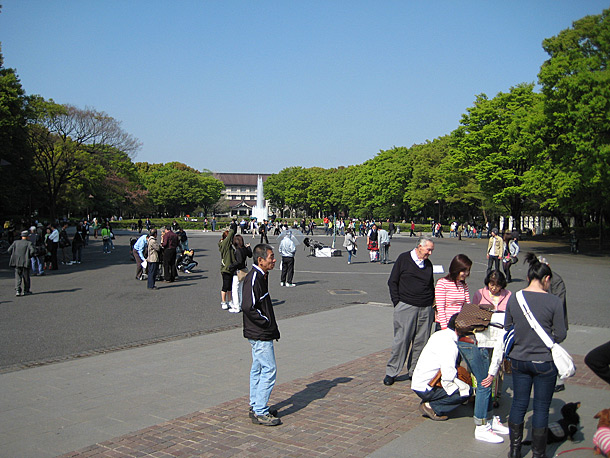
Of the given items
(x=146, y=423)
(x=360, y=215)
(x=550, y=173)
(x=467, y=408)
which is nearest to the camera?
(x=146, y=423)

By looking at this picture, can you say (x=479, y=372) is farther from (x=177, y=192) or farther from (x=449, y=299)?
(x=177, y=192)

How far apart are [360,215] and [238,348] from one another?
92.0m

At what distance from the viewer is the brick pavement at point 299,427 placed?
4.91 m

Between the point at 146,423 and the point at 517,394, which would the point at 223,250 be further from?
the point at 517,394

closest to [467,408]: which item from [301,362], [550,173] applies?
[301,362]

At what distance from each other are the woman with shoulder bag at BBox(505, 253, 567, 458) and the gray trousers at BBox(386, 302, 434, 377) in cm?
215

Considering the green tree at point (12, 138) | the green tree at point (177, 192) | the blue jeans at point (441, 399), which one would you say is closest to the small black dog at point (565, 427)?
the blue jeans at point (441, 399)

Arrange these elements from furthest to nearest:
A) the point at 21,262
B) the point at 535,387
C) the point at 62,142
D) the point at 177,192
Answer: the point at 177,192 → the point at 62,142 → the point at 21,262 → the point at 535,387

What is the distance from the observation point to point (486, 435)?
16.9 ft

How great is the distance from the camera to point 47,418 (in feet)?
18.7

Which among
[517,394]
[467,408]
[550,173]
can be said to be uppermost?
[550,173]

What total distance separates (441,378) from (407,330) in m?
1.26

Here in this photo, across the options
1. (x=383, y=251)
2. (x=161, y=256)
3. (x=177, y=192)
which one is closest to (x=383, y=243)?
(x=383, y=251)

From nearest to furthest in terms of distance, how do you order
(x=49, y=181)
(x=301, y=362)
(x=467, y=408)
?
(x=467, y=408), (x=301, y=362), (x=49, y=181)
